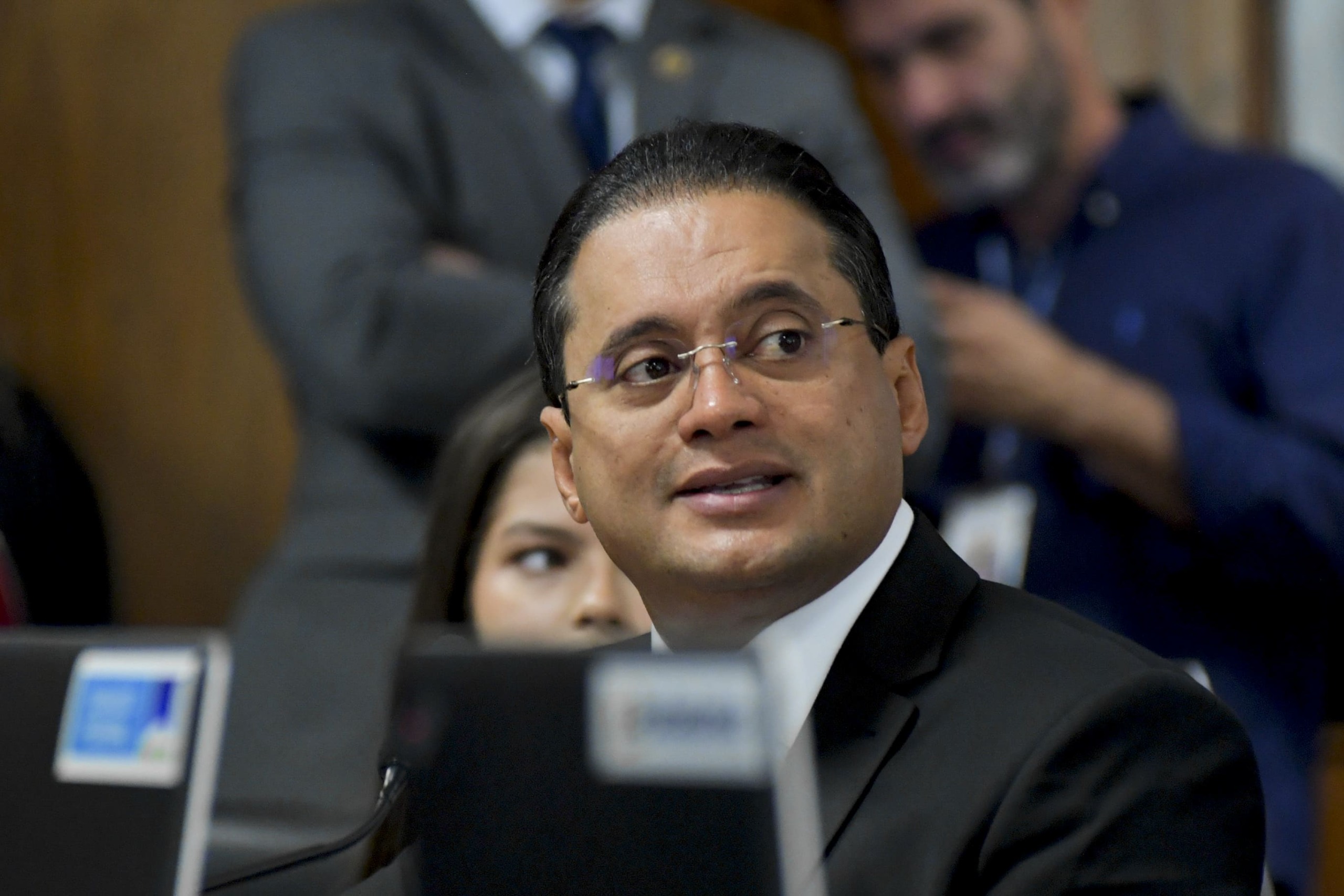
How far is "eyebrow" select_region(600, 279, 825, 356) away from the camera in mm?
444

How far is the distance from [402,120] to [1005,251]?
0.62 meters

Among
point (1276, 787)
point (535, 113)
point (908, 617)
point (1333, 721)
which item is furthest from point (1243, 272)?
point (908, 617)

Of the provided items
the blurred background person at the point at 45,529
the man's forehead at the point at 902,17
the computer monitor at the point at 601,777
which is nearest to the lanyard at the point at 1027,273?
the man's forehead at the point at 902,17

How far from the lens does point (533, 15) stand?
0.97 m

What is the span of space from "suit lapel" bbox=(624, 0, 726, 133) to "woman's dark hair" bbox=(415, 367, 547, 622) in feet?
0.57

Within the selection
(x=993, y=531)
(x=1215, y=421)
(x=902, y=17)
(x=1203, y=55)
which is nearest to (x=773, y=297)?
(x=993, y=531)

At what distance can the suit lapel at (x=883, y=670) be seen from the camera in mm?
443

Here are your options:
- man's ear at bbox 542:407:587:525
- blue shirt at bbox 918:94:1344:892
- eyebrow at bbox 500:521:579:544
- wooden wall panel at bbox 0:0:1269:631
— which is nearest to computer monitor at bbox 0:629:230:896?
man's ear at bbox 542:407:587:525

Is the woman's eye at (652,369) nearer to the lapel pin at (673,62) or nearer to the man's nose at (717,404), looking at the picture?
the man's nose at (717,404)

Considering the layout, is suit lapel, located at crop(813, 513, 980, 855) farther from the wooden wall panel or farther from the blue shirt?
the wooden wall panel

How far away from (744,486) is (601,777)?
0.31ft

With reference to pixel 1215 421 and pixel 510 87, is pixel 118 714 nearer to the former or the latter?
pixel 510 87

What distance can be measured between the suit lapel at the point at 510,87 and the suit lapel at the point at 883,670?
0.41 m

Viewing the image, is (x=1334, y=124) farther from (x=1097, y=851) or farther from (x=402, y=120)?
(x=1097, y=851)
